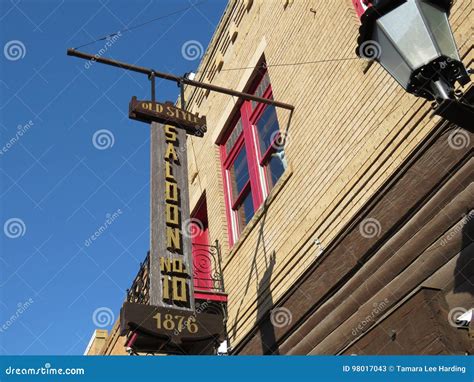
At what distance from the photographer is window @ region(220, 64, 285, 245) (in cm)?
884

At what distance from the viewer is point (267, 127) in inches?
364

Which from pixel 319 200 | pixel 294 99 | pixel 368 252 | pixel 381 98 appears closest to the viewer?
pixel 368 252

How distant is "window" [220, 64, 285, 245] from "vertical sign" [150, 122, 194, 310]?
63.1 inches

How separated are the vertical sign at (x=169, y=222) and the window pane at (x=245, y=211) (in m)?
2.09

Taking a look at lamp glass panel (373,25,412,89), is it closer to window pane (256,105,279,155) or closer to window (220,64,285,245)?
window (220,64,285,245)

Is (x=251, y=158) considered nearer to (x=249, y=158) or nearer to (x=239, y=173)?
(x=249, y=158)

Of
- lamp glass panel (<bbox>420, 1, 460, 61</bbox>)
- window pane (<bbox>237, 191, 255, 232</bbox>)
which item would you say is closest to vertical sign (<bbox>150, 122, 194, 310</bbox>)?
window pane (<bbox>237, 191, 255, 232</bbox>)

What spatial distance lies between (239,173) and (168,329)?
473 centimetres

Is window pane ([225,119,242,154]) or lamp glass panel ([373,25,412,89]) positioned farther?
window pane ([225,119,242,154])

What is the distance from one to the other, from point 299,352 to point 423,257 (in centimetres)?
215

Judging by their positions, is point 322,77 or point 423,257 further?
point 322,77

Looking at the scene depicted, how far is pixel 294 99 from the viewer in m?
8.09

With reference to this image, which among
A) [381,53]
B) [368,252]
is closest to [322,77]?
[368,252]

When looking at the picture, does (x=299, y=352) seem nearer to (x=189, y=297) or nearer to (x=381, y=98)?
(x=189, y=297)
